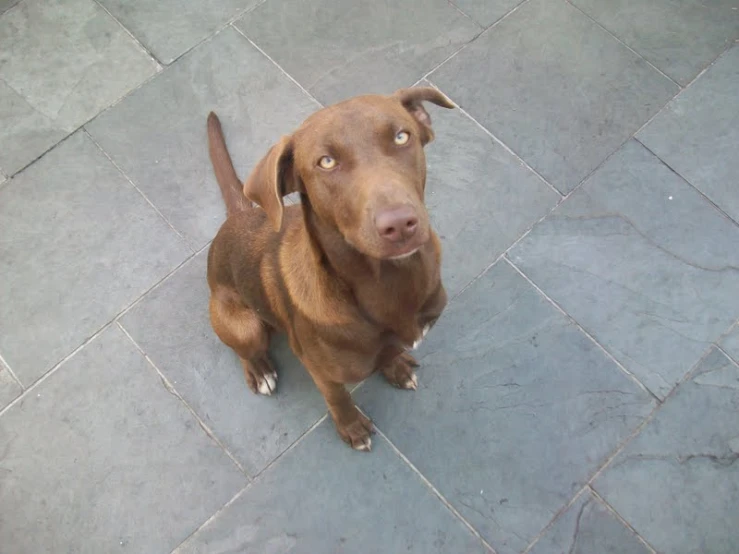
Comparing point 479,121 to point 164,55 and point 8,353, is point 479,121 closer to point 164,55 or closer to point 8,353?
point 164,55

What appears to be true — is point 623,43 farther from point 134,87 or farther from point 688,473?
point 134,87

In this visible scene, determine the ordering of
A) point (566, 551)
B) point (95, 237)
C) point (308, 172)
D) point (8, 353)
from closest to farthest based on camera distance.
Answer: point (308, 172) < point (566, 551) < point (8, 353) < point (95, 237)

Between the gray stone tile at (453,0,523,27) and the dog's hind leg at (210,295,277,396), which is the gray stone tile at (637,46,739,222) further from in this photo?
the dog's hind leg at (210,295,277,396)

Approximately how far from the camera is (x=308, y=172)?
2.21 metres

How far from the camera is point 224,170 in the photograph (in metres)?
3.74

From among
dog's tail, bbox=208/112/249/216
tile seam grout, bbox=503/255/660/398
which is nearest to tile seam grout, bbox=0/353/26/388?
dog's tail, bbox=208/112/249/216

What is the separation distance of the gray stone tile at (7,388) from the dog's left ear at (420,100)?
269 centimetres

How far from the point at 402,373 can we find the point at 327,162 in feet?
5.21

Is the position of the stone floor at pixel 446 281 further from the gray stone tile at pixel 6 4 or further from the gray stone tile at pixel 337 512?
the gray stone tile at pixel 6 4

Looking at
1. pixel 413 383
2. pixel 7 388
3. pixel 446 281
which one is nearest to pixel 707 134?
pixel 446 281

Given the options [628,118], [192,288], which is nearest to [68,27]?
[192,288]

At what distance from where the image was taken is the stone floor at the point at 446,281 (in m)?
3.28

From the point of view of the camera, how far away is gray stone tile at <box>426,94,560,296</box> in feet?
12.4

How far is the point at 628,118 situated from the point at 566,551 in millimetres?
2614
